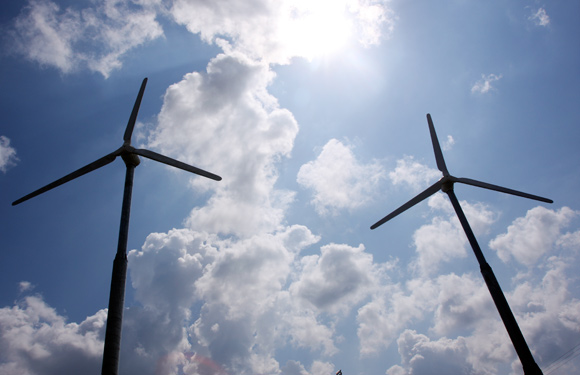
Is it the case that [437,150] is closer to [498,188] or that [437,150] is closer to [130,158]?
[498,188]

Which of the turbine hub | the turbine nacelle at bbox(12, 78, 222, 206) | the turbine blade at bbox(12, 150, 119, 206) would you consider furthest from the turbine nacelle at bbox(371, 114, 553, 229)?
the turbine blade at bbox(12, 150, 119, 206)

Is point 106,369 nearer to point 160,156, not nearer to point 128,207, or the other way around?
point 128,207

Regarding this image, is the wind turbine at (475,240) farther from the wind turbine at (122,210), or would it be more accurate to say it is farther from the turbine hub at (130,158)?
the turbine hub at (130,158)

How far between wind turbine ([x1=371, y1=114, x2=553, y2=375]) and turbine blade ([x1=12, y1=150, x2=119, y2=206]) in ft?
114

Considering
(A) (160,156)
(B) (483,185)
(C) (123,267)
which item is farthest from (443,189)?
(C) (123,267)

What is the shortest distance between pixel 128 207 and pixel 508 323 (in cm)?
3647

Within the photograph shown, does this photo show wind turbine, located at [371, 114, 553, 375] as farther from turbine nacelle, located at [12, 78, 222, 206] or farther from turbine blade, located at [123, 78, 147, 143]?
turbine blade, located at [123, 78, 147, 143]

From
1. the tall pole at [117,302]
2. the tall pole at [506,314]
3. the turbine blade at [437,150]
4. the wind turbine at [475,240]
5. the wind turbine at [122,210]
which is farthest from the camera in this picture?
the turbine blade at [437,150]

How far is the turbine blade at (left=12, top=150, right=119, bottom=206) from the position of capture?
38094 mm

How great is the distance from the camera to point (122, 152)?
1507 inches

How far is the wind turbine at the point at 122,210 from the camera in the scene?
23.7 meters

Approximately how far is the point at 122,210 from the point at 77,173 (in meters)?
13.4

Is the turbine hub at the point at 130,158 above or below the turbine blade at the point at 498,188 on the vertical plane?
above

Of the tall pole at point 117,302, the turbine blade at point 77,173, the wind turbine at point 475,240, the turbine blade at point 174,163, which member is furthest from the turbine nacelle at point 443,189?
the turbine blade at point 77,173
